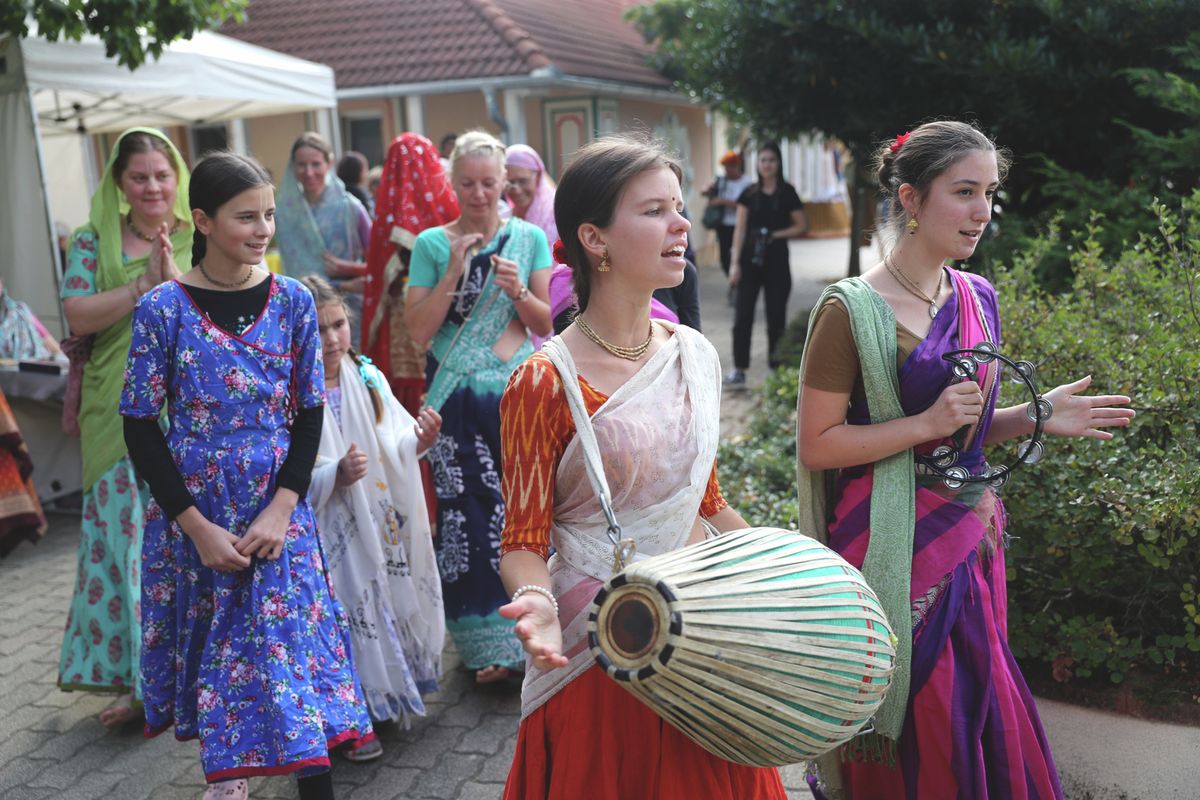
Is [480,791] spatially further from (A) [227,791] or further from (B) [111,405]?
(B) [111,405]

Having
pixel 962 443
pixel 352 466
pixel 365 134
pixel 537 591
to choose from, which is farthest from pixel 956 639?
pixel 365 134

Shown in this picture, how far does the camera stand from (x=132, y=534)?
411 cm

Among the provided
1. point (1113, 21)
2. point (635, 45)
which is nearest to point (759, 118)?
point (1113, 21)

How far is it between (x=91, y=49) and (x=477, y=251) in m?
4.35

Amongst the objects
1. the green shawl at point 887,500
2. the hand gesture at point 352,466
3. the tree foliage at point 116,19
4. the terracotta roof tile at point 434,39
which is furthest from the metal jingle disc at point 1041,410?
the terracotta roof tile at point 434,39

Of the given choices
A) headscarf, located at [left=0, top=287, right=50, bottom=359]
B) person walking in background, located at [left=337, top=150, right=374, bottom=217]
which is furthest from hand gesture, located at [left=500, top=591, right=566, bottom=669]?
person walking in background, located at [left=337, top=150, right=374, bottom=217]

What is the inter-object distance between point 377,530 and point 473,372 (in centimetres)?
76

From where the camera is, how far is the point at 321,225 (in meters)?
6.97

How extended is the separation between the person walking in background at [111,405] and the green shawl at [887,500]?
2572mm

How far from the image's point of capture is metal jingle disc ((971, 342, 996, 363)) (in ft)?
8.26

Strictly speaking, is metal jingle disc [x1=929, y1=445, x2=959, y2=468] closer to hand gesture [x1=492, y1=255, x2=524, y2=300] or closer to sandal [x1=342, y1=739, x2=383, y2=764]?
hand gesture [x1=492, y1=255, x2=524, y2=300]

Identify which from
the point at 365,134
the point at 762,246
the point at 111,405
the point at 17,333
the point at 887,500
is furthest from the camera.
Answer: the point at 365,134

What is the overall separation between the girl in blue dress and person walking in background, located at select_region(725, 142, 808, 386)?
6925 millimetres

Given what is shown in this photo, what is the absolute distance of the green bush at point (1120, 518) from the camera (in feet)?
10.4
